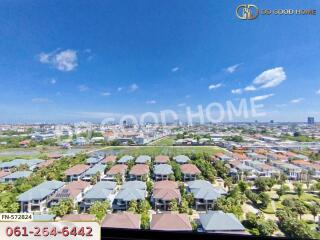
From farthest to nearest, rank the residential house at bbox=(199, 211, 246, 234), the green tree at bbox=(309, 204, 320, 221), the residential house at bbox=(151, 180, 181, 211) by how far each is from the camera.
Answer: the residential house at bbox=(151, 180, 181, 211) < the green tree at bbox=(309, 204, 320, 221) < the residential house at bbox=(199, 211, 246, 234)

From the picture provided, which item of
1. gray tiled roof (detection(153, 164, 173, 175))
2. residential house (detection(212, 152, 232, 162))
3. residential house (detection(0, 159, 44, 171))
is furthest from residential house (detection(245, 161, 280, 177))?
residential house (detection(0, 159, 44, 171))

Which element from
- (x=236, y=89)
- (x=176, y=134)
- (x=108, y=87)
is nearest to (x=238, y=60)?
(x=236, y=89)

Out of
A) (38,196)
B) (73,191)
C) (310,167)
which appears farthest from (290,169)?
(38,196)

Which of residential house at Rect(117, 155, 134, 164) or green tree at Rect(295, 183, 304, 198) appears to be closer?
green tree at Rect(295, 183, 304, 198)

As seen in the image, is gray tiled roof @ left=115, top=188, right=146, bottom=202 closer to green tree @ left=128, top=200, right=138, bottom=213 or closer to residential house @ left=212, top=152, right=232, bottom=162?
green tree @ left=128, top=200, right=138, bottom=213

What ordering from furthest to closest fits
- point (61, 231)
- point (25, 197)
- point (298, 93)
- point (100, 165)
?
point (100, 165) → point (25, 197) → point (298, 93) → point (61, 231)

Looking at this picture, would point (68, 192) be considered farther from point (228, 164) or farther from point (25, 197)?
point (228, 164)
